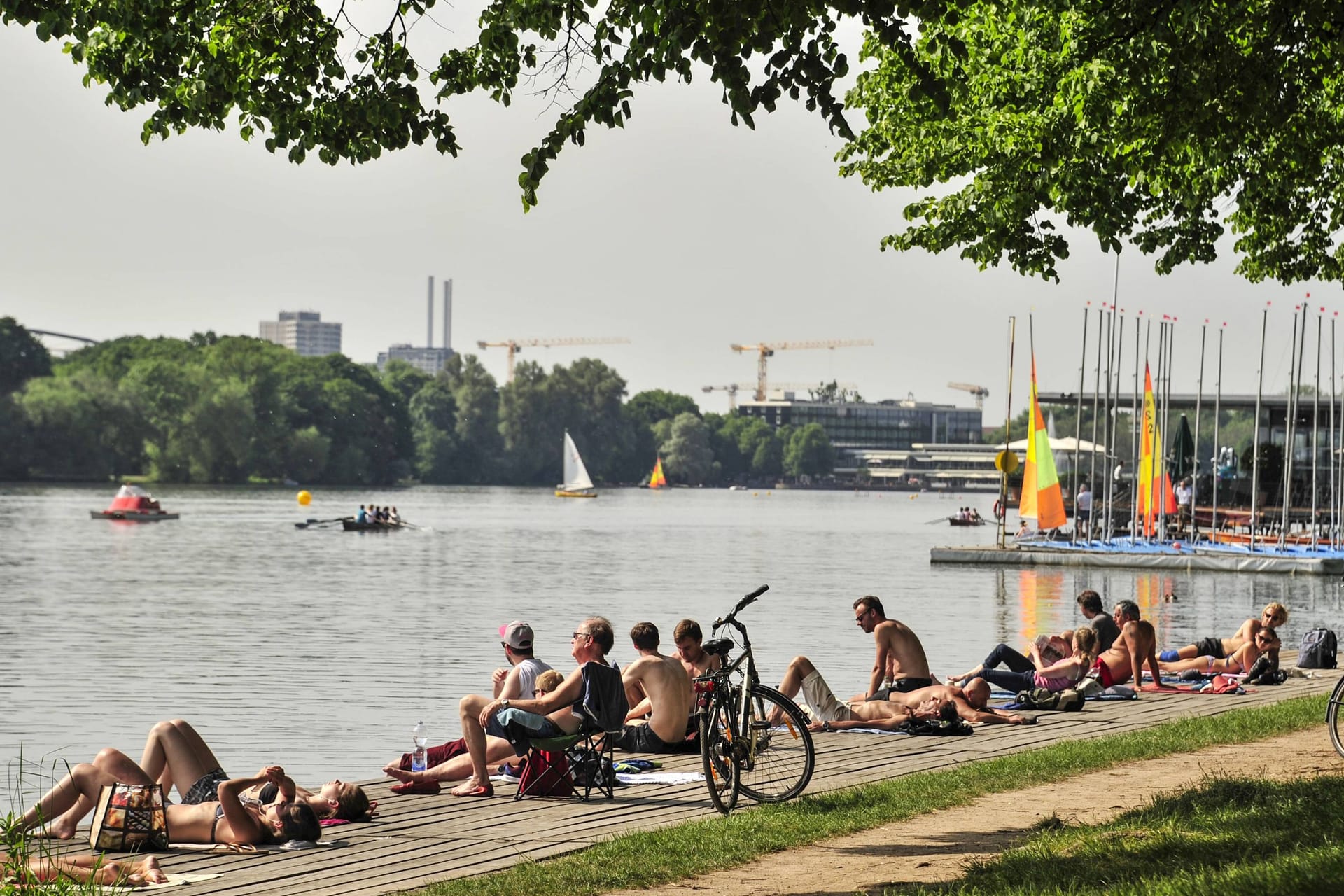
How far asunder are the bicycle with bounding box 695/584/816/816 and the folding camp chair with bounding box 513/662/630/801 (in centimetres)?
73

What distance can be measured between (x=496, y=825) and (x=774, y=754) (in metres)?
1.88

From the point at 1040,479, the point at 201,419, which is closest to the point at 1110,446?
the point at 1040,479

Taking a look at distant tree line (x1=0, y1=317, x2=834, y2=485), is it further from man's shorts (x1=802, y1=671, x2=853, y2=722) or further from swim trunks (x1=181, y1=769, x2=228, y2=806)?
swim trunks (x1=181, y1=769, x2=228, y2=806)

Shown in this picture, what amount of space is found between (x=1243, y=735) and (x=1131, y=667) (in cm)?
493

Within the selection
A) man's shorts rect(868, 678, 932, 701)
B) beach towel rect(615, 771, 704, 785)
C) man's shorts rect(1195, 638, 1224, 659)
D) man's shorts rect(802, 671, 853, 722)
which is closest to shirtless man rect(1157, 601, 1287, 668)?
man's shorts rect(1195, 638, 1224, 659)

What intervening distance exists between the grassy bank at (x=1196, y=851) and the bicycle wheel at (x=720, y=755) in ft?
7.26

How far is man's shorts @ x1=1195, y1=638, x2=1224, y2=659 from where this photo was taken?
20.5 meters

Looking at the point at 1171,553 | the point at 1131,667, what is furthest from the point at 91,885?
the point at 1171,553

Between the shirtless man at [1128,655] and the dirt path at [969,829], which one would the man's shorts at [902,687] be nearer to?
the shirtless man at [1128,655]

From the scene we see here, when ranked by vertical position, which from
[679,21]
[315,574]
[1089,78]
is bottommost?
[315,574]

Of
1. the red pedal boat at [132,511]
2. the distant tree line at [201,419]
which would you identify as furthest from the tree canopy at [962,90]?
the distant tree line at [201,419]

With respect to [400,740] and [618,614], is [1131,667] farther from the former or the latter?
[618,614]

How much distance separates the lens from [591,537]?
82625mm

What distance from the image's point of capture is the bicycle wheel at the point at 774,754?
10922 mm
